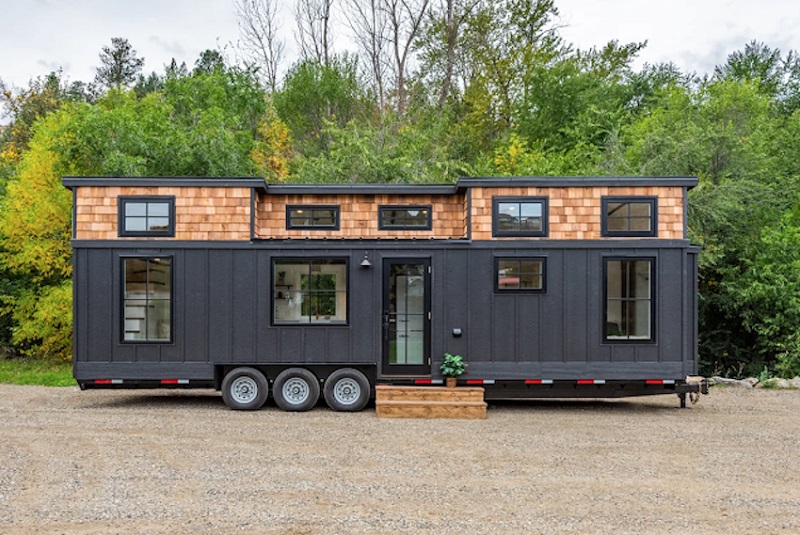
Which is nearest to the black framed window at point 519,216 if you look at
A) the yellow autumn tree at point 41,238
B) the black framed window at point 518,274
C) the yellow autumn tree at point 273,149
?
the black framed window at point 518,274

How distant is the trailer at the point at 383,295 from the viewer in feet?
33.7

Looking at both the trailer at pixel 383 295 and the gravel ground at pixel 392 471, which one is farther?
the trailer at pixel 383 295

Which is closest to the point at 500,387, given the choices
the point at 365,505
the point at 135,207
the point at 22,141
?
the point at 365,505

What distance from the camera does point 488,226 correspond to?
1038 centimetres

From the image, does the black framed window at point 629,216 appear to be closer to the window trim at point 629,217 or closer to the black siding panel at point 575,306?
the window trim at point 629,217

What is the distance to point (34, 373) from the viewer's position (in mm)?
16203

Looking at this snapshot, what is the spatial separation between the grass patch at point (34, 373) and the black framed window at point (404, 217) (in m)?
7.43

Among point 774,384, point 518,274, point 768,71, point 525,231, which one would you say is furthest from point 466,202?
point 768,71

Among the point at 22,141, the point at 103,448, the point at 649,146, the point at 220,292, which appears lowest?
the point at 103,448

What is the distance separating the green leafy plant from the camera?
1016 centimetres

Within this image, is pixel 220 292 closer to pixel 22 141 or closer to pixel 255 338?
pixel 255 338

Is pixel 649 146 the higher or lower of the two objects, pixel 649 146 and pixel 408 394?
the higher

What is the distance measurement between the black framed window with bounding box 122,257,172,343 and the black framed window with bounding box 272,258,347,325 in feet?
4.92

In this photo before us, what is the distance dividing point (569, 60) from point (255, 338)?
1931 centimetres
